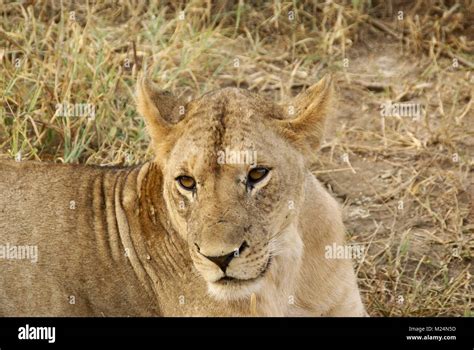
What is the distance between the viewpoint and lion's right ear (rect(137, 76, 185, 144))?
4.45 meters

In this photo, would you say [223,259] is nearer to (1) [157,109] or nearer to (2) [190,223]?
(2) [190,223]

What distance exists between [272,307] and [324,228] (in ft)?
1.22

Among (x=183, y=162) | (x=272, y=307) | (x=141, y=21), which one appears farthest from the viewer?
(x=141, y=21)

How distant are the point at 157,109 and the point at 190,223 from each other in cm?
50

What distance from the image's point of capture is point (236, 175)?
4.13m

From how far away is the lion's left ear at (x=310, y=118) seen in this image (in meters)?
4.39

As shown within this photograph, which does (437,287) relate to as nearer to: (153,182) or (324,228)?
(324,228)

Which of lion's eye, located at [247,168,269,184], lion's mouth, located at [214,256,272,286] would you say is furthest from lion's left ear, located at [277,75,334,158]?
lion's mouth, located at [214,256,272,286]

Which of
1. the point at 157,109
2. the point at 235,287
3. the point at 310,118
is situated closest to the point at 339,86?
the point at 310,118

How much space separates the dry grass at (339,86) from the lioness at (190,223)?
71 centimetres

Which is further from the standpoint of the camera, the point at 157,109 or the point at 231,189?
the point at 157,109
